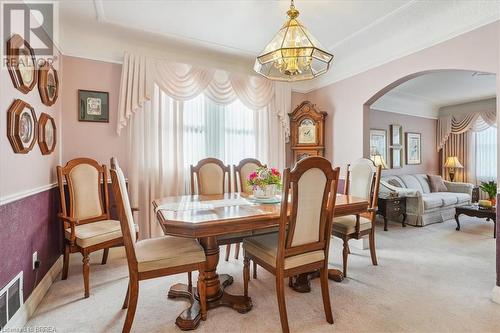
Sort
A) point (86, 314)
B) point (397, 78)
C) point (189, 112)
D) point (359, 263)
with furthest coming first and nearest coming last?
1. point (189, 112)
2. point (397, 78)
3. point (359, 263)
4. point (86, 314)

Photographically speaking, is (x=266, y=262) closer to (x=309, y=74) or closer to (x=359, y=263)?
(x=359, y=263)

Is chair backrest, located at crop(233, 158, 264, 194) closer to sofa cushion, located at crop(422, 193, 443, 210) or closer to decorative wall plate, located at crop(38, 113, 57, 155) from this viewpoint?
decorative wall plate, located at crop(38, 113, 57, 155)

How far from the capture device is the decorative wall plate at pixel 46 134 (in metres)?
2.28

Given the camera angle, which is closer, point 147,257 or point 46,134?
point 147,257

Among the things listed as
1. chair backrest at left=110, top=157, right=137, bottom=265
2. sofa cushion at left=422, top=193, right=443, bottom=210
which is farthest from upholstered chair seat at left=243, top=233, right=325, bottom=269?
→ sofa cushion at left=422, top=193, right=443, bottom=210

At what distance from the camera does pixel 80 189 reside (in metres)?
2.66

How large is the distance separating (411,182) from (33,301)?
615cm

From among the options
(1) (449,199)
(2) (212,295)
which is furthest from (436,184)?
(2) (212,295)

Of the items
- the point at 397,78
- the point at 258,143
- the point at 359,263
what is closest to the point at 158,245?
the point at 359,263

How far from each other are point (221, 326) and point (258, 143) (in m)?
2.72

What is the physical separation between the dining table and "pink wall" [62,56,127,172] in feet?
4.35

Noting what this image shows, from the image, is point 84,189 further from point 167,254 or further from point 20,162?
point 167,254

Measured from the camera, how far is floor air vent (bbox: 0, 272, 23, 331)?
153 centimetres

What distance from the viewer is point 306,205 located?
170 cm
